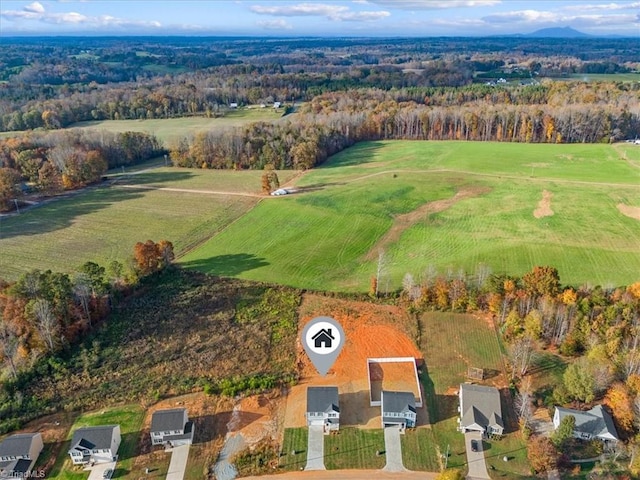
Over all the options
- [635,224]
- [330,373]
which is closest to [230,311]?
[330,373]

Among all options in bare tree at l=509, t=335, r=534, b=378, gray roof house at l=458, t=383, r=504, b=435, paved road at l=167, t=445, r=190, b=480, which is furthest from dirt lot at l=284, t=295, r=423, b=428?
bare tree at l=509, t=335, r=534, b=378

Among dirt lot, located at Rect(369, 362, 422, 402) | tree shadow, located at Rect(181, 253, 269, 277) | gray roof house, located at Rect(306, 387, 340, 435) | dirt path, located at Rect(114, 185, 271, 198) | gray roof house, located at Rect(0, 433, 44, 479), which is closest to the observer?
gray roof house, located at Rect(0, 433, 44, 479)

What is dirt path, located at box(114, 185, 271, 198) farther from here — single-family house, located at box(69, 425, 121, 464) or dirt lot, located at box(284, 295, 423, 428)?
single-family house, located at box(69, 425, 121, 464)

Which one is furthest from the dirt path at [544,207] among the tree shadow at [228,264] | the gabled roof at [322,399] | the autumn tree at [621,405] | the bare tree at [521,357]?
the gabled roof at [322,399]

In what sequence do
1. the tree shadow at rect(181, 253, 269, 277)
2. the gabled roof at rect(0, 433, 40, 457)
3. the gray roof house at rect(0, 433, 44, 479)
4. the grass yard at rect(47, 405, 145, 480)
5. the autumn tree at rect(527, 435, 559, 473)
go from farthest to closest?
the tree shadow at rect(181, 253, 269, 277) < the grass yard at rect(47, 405, 145, 480) < the gabled roof at rect(0, 433, 40, 457) < the autumn tree at rect(527, 435, 559, 473) < the gray roof house at rect(0, 433, 44, 479)

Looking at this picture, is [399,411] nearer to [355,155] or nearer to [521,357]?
[521,357]

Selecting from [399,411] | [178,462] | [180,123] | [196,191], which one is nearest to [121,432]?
[178,462]

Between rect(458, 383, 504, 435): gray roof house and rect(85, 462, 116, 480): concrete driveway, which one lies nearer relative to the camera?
rect(85, 462, 116, 480): concrete driveway
